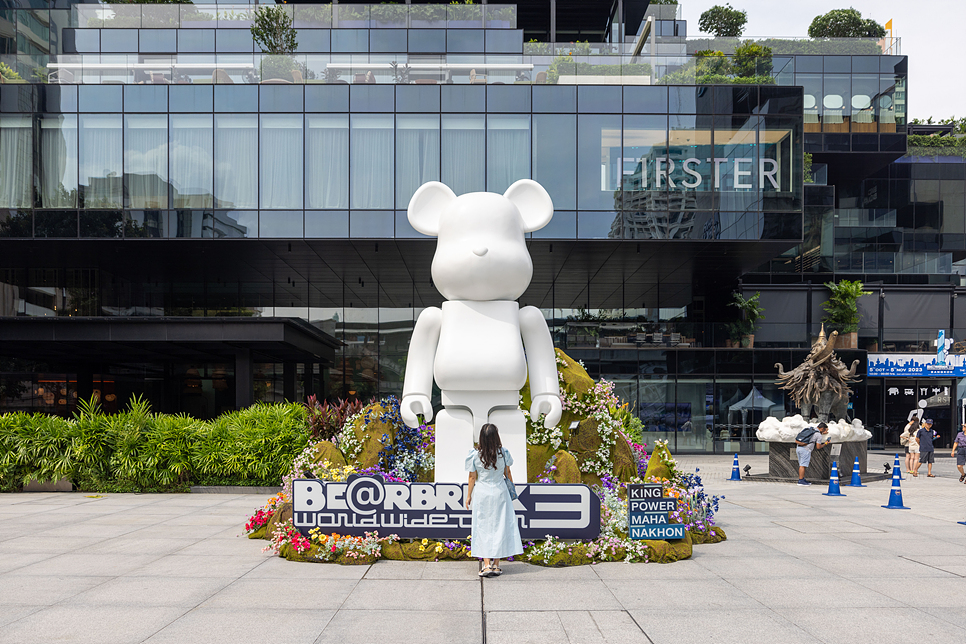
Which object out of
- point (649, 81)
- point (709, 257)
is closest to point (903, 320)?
point (709, 257)

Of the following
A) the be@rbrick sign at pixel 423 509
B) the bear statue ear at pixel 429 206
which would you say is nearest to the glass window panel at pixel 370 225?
the bear statue ear at pixel 429 206

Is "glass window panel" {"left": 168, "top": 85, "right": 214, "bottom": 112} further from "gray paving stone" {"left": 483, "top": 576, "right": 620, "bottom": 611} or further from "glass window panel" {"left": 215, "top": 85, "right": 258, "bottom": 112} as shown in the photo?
"gray paving stone" {"left": 483, "top": 576, "right": 620, "bottom": 611}

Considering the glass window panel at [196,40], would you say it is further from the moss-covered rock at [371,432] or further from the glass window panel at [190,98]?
the moss-covered rock at [371,432]

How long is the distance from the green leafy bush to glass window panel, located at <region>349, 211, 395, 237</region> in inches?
295

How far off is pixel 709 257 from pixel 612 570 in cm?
1668

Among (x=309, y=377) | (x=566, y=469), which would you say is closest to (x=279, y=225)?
(x=309, y=377)

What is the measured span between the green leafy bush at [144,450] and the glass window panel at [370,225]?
749 cm

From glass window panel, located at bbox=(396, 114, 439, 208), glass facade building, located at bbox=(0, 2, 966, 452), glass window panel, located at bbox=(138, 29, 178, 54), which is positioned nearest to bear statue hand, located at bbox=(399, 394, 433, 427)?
glass facade building, located at bbox=(0, 2, 966, 452)

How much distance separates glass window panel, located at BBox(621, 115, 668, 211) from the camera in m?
19.8

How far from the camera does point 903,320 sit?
28188 millimetres

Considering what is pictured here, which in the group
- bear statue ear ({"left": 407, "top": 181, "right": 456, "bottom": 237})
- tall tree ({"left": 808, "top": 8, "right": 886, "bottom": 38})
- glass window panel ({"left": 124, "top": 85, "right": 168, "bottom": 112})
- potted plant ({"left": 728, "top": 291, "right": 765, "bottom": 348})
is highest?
tall tree ({"left": 808, "top": 8, "right": 886, "bottom": 38})

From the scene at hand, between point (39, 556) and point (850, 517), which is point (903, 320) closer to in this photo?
point (850, 517)

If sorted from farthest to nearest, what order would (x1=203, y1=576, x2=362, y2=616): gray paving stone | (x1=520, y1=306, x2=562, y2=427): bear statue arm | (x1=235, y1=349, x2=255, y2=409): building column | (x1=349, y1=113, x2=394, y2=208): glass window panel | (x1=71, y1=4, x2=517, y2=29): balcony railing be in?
(x1=71, y1=4, x2=517, y2=29): balcony railing < (x1=349, y1=113, x2=394, y2=208): glass window panel < (x1=235, y1=349, x2=255, y2=409): building column < (x1=520, y1=306, x2=562, y2=427): bear statue arm < (x1=203, y1=576, x2=362, y2=616): gray paving stone

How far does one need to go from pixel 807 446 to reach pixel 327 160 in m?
15.1
